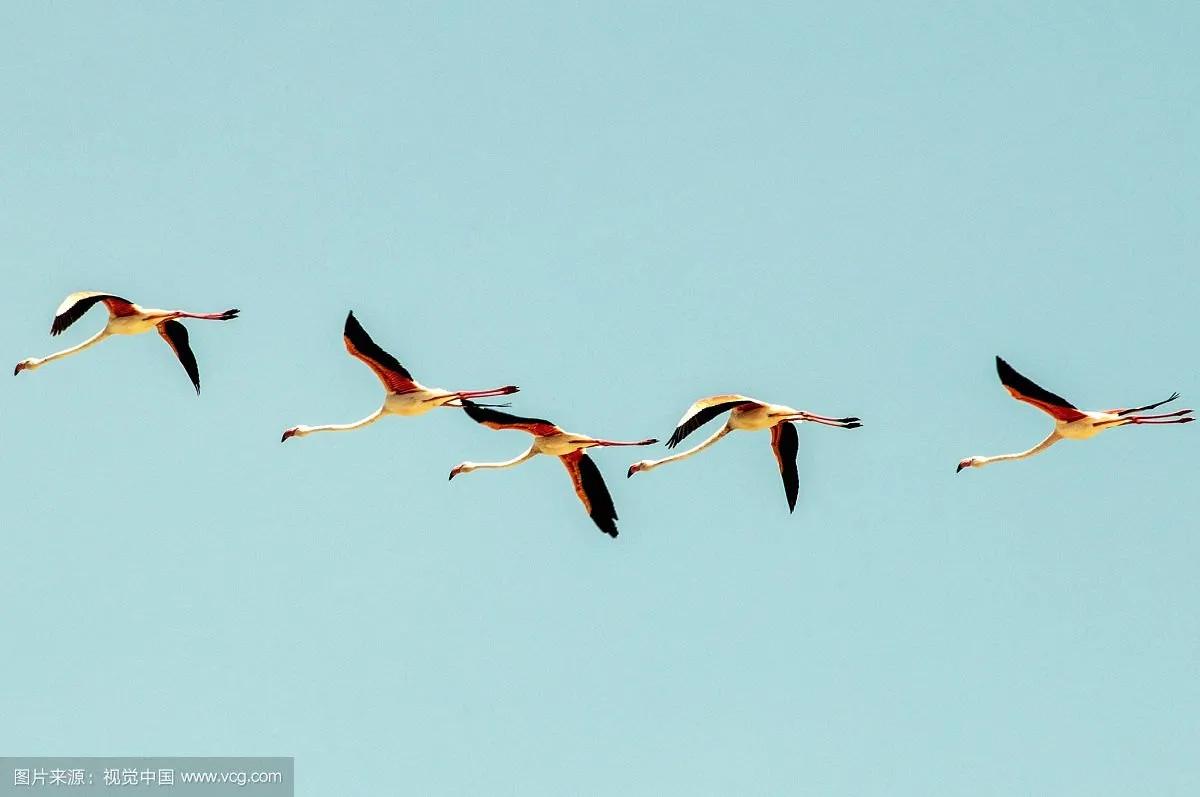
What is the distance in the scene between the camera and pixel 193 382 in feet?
141

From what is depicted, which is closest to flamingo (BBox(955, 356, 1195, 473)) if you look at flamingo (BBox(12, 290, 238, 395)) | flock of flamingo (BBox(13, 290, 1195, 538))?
flock of flamingo (BBox(13, 290, 1195, 538))

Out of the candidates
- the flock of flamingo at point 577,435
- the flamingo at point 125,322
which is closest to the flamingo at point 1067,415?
the flock of flamingo at point 577,435

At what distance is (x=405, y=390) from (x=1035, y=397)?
31.8 feet

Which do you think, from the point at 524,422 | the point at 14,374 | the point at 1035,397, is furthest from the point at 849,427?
the point at 14,374

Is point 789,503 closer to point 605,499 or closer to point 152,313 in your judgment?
point 605,499

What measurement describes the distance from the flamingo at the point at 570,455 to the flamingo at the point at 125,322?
449 centimetres

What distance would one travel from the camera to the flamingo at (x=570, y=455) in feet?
127

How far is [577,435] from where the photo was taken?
39375 mm

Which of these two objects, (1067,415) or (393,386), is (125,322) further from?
(1067,415)

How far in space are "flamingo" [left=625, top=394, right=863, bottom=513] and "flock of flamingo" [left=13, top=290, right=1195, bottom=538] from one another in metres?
0.01

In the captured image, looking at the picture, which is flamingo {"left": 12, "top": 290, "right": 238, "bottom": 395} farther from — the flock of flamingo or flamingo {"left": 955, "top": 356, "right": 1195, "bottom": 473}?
flamingo {"left": 955, "top": 356, "right": 1195, "bottom": 473}

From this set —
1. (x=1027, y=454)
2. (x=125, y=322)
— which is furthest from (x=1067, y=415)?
(x=125, y=322)

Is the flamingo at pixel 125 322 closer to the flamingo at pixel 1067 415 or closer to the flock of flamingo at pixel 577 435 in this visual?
the flock of flamingo at pixel 577 435

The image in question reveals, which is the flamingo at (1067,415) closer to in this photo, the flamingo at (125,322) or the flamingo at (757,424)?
the flamingo at (757,424)
